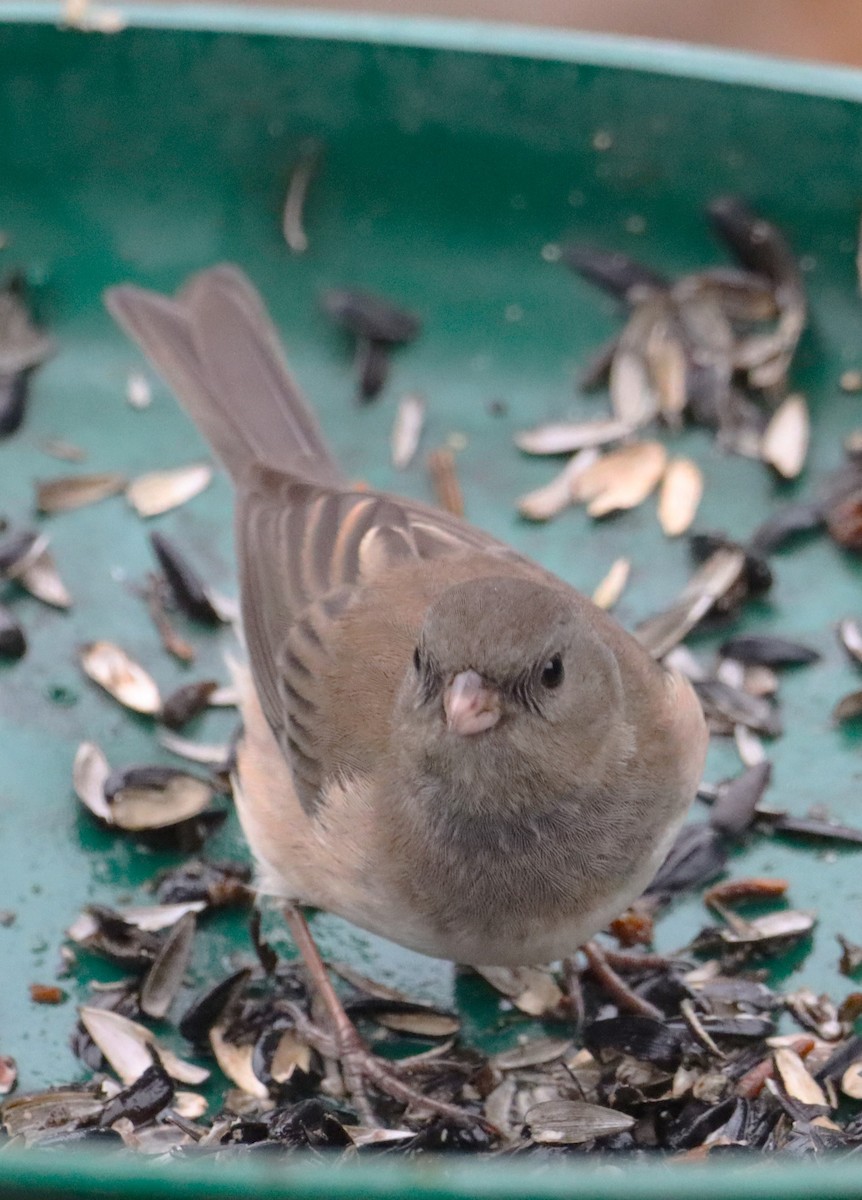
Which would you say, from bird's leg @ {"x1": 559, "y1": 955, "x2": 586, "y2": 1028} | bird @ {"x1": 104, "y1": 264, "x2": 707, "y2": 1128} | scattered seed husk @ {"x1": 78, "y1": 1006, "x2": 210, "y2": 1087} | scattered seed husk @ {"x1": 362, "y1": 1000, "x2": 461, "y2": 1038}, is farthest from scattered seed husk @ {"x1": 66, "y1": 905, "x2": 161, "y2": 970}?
bird's leg @ {"x1": 559, "y1": 955, "x2": 586, "y2": 1028}

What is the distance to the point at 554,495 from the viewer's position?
3.53 m

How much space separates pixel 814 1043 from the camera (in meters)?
2.57

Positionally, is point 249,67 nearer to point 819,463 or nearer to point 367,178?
point 367,178

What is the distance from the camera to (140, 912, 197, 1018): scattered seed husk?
2.66 metres

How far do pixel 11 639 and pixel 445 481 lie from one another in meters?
0.93

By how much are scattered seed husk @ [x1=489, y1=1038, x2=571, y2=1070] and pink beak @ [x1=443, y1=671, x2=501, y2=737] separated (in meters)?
0.58

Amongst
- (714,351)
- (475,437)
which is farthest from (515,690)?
(714,351)

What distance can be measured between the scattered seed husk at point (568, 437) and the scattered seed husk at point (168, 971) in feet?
4.36

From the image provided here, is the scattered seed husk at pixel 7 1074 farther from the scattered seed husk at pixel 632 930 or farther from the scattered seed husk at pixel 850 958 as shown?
the scattered seed husk at pixel 850 958

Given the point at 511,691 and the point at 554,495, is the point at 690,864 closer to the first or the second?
the point at 511,691

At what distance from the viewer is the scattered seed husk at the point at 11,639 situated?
127 inches

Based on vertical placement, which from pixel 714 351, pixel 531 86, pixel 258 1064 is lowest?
pixel 258 1064

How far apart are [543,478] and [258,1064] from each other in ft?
4.78

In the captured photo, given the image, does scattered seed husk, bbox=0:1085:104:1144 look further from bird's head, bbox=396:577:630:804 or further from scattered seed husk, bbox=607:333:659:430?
scattered seed husk, bbox=607:333:659:430
